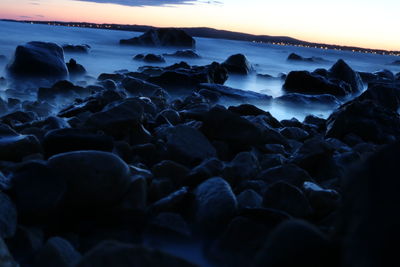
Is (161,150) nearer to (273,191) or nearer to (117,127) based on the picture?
(117,127)

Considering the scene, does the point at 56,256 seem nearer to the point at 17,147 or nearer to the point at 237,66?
the point at 17,147

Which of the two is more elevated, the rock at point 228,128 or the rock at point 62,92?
the rock at point 228,128

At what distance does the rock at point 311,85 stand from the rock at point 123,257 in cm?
886

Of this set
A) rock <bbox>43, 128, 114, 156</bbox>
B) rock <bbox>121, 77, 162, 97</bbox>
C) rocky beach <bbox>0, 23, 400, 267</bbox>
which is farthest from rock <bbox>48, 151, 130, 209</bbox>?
rock <bbox>121, 77, 162, 97</bbox>

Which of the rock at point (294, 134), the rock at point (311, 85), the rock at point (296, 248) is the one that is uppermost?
the rock at point (296, 248)

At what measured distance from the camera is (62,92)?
596 centimetres

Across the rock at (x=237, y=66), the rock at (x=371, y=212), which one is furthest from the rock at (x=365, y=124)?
the rock at (x=237, y=66)

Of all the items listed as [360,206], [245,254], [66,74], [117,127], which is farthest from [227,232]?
→ [66,74]

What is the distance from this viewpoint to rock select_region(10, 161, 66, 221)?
1679 mm

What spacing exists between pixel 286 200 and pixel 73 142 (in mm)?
1117

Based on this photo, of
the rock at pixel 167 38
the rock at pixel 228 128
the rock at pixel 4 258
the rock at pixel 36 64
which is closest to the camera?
the rock at pixel 4 258

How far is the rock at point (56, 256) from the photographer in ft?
4.51

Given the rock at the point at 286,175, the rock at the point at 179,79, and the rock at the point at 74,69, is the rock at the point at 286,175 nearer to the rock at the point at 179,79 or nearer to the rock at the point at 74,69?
the rock at the point at 179,79

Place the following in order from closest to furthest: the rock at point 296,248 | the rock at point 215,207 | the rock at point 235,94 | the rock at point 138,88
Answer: the rock at point 296,248 < the rock at point 215,207 < the rock at point 138,88 < the rock at point 235,94
